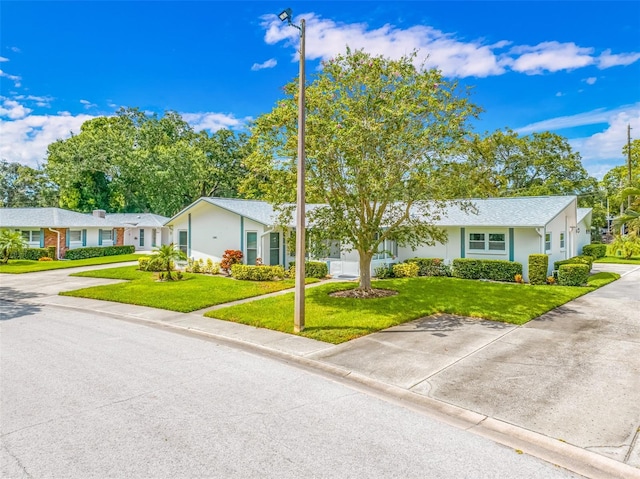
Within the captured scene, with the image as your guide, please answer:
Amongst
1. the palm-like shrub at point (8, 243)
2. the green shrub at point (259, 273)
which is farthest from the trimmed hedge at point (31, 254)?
the green shrub at point (259, 273)

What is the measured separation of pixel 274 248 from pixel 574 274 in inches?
571

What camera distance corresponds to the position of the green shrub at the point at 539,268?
59.7ft

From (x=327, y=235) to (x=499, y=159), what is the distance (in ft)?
123

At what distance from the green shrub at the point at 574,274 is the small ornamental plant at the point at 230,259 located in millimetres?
15636

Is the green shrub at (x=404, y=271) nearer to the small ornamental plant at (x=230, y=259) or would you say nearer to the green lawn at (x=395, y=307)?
the green lawn at (x=395, y=307)

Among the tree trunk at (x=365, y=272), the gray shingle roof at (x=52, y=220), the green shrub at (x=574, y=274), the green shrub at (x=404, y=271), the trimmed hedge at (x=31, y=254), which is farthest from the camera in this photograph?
the gray shingle roof at (x=52, y=220)

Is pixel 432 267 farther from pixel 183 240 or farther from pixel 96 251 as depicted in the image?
pixel 96 251

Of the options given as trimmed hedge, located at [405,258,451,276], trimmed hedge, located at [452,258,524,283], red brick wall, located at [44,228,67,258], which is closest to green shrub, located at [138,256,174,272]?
red brick wall, located at [44,228,67,258]

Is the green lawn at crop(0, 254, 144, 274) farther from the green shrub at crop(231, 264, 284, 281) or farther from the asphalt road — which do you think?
the asphalt road

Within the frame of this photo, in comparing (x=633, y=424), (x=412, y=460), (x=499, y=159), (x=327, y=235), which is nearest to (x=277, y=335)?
(x=327, y=235)

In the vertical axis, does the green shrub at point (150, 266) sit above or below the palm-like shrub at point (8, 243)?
below

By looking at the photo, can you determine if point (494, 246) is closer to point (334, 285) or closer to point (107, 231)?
point (334, 285)

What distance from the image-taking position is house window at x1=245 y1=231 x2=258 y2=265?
22281 millimetres

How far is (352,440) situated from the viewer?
16.2 feet
